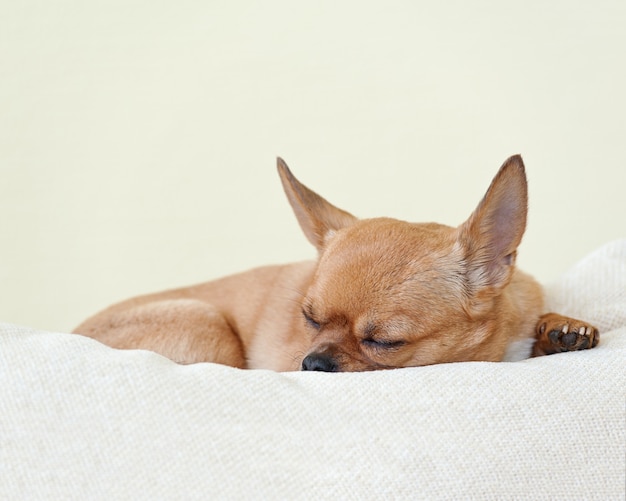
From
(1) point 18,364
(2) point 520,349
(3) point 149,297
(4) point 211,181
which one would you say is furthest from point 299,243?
(1) point 18,364

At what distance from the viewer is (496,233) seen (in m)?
2.49

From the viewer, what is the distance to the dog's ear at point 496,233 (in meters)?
2.35

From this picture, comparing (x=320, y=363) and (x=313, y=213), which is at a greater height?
(x=313, y=213)

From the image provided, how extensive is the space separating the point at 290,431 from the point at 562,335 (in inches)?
43.8

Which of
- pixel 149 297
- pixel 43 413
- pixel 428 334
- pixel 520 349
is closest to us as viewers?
pixel 43 413

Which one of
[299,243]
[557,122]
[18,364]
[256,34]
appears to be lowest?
[299,243]

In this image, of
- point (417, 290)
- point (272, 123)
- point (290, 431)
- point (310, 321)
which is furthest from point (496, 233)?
point (272, 123)

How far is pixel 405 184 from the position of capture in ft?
15.5

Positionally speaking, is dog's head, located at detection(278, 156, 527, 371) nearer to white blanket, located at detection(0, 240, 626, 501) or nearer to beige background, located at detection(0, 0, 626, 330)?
white blanket, located at detection(0, 240, 626, 501)

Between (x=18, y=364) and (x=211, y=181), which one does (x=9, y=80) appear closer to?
(x=211, y=181)

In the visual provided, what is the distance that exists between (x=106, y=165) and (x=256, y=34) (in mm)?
1181

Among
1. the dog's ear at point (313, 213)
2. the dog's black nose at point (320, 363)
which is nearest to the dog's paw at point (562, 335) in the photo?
the dog's black nose at point (320, 363)

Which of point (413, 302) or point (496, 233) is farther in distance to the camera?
point (496, 233)

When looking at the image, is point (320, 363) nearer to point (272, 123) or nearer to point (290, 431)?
point (290, 431)
